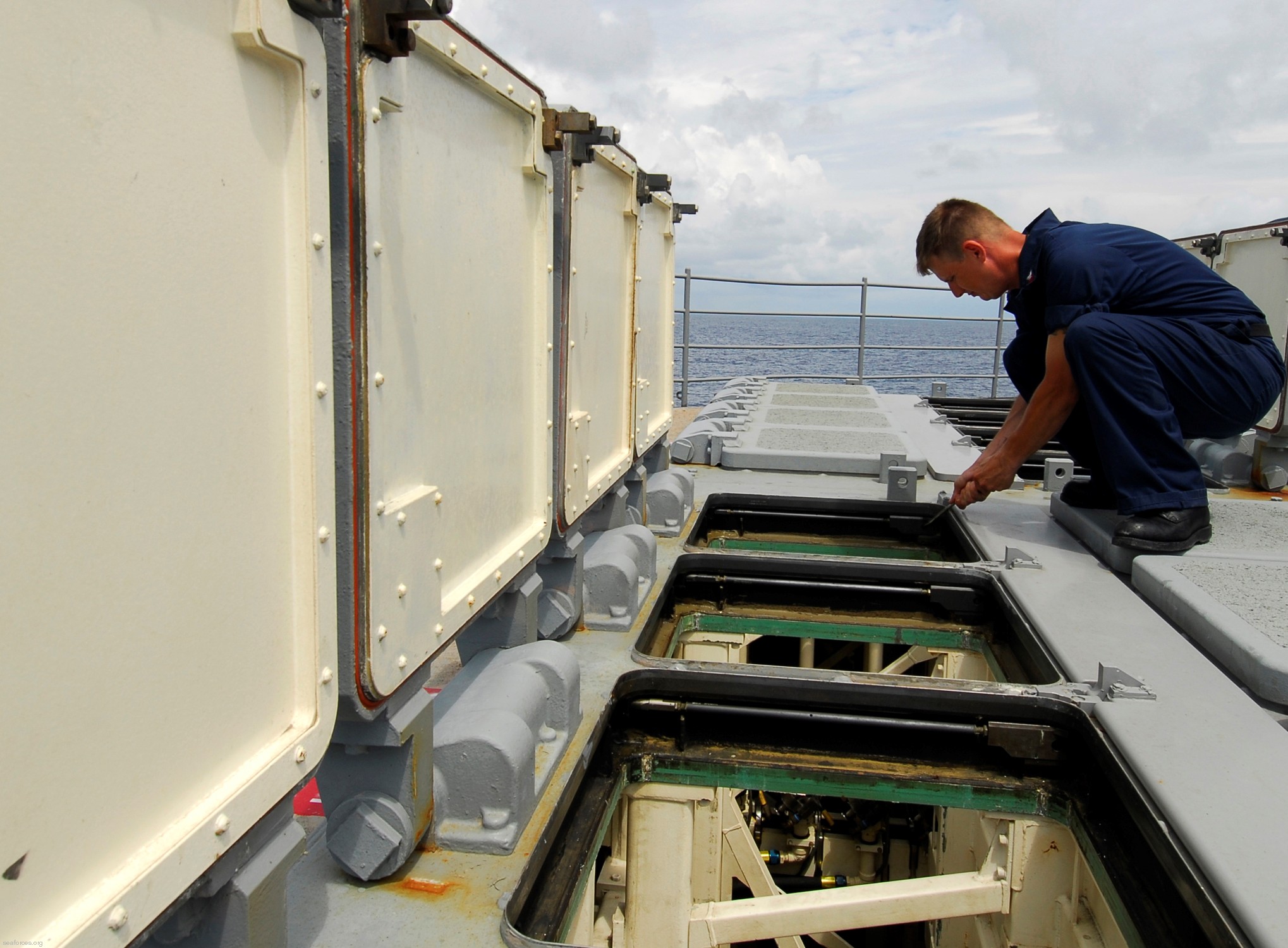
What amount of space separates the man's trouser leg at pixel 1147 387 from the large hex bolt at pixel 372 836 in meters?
2.15

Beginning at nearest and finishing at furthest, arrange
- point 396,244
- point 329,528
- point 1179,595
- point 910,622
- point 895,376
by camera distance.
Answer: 1. point 329,528
2. point 396,244
3. point 1179,595
4. point 910,622
5. point 895,376

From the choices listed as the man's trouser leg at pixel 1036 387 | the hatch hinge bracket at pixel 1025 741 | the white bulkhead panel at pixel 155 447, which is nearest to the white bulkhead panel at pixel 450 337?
the white bulkhead panel at pixel 155 447

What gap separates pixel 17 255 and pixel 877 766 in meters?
1.68

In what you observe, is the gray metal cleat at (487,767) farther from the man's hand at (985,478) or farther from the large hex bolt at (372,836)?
the man's hand at (985,478)

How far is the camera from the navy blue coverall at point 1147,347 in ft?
9.10

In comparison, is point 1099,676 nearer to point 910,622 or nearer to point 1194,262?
point 910,622

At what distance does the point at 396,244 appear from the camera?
135cm

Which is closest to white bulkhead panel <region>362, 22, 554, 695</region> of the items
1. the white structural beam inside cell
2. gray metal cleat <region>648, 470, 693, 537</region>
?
the white structural beam inside cell

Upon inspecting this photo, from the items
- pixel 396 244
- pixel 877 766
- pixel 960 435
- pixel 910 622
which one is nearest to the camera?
pixel 396 244

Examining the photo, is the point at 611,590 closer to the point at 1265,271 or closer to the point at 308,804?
the point at 308,804

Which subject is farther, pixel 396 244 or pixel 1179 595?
pixel 1179 595

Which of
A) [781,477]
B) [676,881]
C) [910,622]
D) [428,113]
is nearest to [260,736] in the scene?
[428,113]

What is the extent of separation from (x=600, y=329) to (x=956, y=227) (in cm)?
114

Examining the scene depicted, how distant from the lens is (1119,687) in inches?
77.2
